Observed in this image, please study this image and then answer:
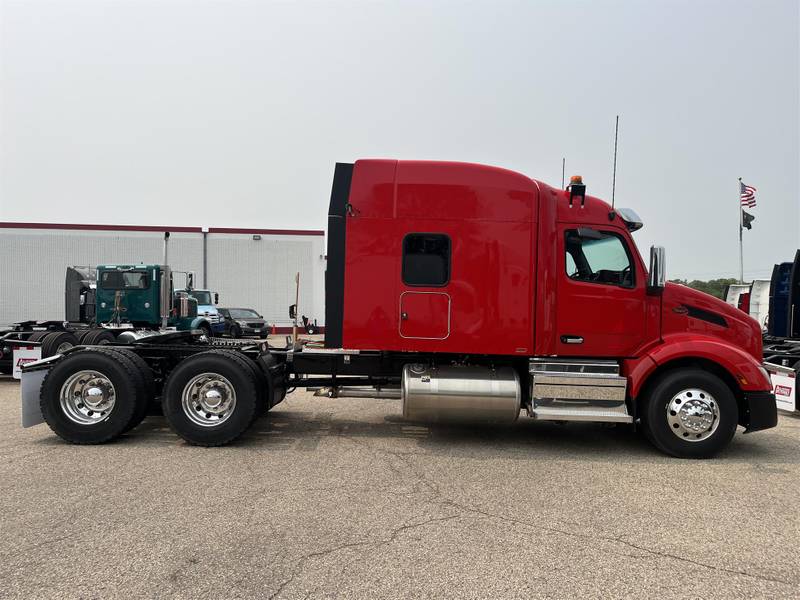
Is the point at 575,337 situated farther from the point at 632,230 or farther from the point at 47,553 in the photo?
the point at 47,553

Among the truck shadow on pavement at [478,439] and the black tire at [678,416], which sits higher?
the black tire at [678,416]

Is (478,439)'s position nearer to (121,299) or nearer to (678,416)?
(678,416)

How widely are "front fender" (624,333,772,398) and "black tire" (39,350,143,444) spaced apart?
215 inches

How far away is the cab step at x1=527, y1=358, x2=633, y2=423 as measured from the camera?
5648 mm

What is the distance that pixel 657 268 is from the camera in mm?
5660

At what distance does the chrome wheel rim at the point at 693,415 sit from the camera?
5.57 meters

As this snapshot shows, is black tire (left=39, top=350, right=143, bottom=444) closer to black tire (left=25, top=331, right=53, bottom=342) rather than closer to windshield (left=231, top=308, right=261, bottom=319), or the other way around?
black tire (left=25, top=331, right=53, bottom=342)

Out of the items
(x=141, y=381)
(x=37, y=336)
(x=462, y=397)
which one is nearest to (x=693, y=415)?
(x=462, y=397)

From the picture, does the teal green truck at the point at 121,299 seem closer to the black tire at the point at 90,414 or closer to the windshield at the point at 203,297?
the windshield at the point at 203,297

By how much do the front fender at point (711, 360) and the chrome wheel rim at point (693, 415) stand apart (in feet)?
1.16

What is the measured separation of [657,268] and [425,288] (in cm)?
249

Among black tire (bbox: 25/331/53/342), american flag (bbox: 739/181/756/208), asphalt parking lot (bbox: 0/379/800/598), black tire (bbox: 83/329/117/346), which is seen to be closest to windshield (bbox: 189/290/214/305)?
black tire (bbox: 83/329/117/346)

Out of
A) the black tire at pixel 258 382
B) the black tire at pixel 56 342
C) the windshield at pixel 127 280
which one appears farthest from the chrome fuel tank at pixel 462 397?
the windshield at pixel 127 280

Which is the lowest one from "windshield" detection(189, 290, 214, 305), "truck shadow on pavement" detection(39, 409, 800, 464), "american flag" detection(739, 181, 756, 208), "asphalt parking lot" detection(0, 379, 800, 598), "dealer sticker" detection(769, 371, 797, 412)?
"truck shadow on pavement" detection(39, 409, 800, 464)
